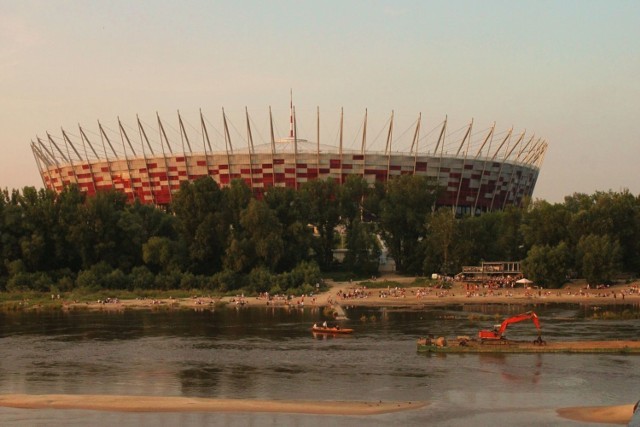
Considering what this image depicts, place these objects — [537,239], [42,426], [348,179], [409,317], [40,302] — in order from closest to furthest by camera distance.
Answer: [42,426]
[409,317]
[40,302]
[537,239]
[348,179]

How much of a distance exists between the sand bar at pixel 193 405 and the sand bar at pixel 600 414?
6113mm

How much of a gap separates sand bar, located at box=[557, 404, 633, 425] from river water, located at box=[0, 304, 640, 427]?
74cm

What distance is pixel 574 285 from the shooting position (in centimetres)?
9188

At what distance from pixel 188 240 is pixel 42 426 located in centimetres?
6459

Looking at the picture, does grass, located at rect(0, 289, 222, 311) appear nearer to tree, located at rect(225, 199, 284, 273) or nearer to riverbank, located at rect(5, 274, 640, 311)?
riverbank, located at rect(5, 274, 640, 311)

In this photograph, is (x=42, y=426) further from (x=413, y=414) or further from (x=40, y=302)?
(x=40, y=302)

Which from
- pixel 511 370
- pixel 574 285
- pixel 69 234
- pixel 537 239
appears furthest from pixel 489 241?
pixel 511 370

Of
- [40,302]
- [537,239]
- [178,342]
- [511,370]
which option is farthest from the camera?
[537,239]

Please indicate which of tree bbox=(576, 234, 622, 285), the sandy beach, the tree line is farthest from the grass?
tree bbox=(576, 234, 622, 285)

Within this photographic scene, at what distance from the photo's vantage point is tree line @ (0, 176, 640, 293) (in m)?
94.4

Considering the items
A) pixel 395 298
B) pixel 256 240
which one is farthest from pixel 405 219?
pixel 256 240

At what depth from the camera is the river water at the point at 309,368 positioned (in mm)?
36406

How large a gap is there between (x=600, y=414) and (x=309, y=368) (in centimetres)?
1733

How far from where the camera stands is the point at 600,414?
35.4 meters
